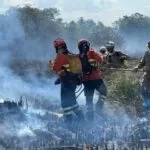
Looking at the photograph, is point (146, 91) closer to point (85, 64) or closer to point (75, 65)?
point (85, 64)

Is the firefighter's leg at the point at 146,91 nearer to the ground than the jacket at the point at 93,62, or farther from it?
nearer to the ground

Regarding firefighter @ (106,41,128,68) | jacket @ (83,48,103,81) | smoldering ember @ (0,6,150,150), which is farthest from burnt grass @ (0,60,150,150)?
firefighter @ (106,41,128,68)

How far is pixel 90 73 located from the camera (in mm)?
12188

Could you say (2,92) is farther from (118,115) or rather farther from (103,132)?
(103,132)

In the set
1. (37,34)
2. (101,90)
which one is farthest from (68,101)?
(37,34)

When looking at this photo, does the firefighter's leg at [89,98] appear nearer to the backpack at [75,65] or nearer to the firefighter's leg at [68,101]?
the firefighter's leg at [68,101]

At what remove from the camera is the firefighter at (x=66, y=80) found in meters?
11.6

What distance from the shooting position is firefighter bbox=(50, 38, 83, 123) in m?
11.6

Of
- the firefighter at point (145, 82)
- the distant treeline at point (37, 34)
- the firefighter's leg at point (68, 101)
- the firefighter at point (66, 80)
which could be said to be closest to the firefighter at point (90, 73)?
the firefighter at point (66, 80)

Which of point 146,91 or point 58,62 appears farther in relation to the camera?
point 146,91

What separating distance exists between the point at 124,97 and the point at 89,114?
2921 mm

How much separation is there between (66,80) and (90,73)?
0.63 metres

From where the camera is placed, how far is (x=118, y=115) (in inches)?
541

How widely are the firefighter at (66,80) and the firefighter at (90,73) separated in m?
0.35
